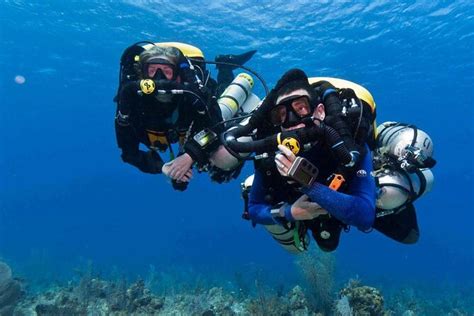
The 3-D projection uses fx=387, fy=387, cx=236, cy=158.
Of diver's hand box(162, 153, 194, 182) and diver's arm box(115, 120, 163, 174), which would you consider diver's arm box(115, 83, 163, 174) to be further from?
diver's hand box(162, 153, 194, 182)

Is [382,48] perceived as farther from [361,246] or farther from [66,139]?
[361,246]

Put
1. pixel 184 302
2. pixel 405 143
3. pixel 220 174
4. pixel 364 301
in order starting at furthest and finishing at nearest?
pixel 184 302
pixel 364 301
pixel 220 174
pixel 405 143

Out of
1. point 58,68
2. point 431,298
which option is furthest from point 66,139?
point 431,298

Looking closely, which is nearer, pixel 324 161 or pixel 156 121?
pixel 324 161

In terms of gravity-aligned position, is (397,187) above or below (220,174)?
above

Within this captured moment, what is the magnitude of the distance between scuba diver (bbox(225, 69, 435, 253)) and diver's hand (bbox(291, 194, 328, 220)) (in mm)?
11

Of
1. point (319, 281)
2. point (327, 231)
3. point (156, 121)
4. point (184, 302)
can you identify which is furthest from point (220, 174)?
point (184, 302)

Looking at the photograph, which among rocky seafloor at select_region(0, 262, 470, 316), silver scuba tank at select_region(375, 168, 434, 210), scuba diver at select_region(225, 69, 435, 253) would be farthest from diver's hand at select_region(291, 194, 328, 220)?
rocky seafloor at select_region(0, 262, 470, 316)

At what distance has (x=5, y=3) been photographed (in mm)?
21953

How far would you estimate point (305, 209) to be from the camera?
4.13 meters

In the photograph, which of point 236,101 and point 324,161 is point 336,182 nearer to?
point 324,161

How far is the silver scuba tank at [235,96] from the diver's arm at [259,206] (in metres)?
2.00

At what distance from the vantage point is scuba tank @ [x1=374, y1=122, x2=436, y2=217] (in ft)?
15.5

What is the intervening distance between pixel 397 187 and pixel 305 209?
1408 mm
